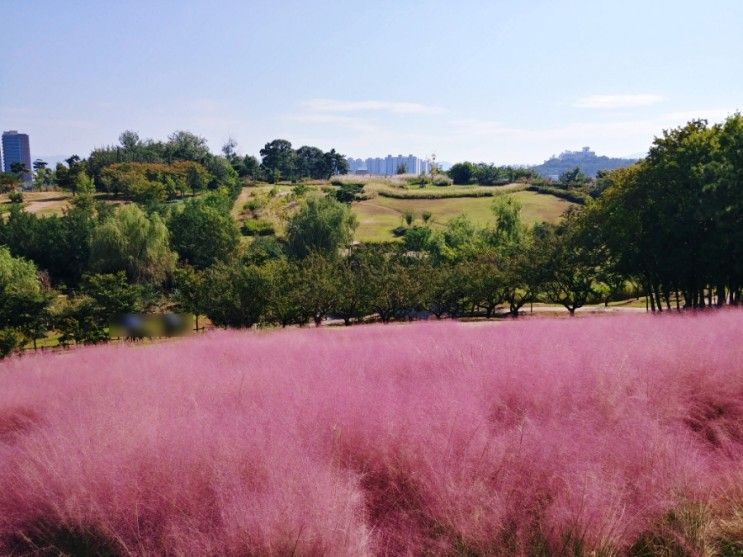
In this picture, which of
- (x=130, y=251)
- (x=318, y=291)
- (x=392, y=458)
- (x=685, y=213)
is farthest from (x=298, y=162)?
(x=392, y=458)

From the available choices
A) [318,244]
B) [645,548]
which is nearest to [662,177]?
[645,548]

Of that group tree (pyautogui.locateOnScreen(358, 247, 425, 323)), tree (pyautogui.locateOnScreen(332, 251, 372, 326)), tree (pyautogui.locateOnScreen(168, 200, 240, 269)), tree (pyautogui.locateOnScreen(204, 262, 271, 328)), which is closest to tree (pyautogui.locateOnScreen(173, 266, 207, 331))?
tree (pyautogui.locateOnScreen(204, 262, 271, 328))

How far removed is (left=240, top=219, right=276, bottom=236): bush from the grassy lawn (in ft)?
38.2

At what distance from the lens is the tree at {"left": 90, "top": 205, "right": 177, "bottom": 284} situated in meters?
50.1

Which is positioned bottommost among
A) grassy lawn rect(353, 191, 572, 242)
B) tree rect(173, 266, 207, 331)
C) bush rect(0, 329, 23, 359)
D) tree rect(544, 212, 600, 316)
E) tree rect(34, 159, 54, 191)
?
bush rect(0, 329, 23, 359)

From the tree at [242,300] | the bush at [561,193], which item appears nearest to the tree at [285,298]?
the tree at [242,300]

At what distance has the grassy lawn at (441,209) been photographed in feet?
279

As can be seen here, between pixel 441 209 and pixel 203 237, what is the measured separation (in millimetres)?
47716

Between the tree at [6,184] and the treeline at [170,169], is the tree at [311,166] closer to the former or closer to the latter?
the treeline at [170,169]

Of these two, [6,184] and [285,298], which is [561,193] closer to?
[285,298]

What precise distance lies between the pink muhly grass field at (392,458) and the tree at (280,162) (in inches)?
4786

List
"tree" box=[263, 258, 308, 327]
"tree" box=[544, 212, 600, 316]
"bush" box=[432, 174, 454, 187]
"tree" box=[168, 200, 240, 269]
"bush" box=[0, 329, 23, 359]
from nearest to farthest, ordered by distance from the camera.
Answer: "bush" box=[0, 329, 23, 359] → "tree" box=[263, 258, 308, 327] → "tree" box=[544, 212, 600, 316] → "tree" box=[168, 200, 240, 269] → "bush" box=[432, 174, 454, 187]

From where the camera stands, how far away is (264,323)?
97.7 feet

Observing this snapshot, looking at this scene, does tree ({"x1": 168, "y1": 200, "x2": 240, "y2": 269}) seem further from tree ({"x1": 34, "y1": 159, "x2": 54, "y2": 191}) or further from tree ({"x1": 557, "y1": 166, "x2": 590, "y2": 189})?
tree ({"x1": 557, "y1": 166, "x2": 590, "y2": 189})
